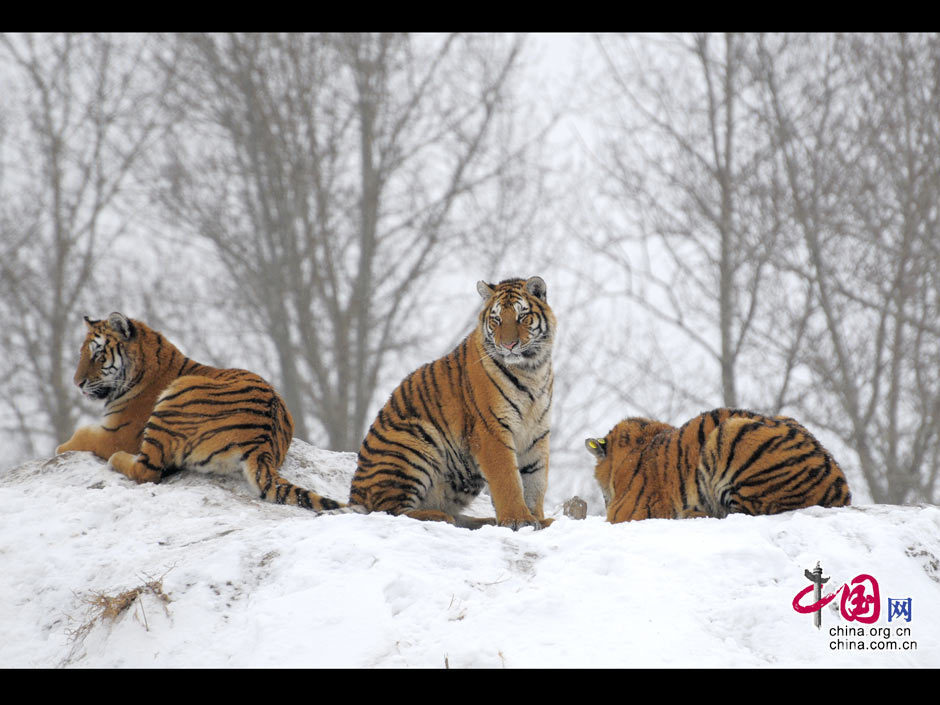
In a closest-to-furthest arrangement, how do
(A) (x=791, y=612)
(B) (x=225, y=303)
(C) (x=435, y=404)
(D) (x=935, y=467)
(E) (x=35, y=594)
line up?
1. (A) (x=791, y=612)
2. (E) (x=35, y=594)
3. (C) (x=435, y=404)
4. (D) (x=935, y=467)
5. (B) (x=225, y=303)

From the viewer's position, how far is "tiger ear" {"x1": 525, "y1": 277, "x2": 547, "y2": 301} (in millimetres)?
6652

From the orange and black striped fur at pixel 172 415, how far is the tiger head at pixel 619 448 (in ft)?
6.13

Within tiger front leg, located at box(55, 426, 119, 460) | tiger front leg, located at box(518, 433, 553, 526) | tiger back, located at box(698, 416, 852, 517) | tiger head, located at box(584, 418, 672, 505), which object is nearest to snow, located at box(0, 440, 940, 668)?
tiger back, located at box(698, 416, 852, 517)

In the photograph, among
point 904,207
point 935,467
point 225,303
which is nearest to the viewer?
point 935,467

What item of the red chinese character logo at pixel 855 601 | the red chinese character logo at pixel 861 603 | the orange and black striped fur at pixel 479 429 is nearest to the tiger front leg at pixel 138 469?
the orange and black striped fur at pixel 479 429

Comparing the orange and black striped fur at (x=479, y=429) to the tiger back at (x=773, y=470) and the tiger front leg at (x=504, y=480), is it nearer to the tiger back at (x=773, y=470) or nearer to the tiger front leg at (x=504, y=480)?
the tiger front leg at (x=504, y=480)

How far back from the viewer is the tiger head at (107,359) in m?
7.07

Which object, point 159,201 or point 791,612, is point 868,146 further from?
point 791,612

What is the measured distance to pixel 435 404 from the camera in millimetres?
6480

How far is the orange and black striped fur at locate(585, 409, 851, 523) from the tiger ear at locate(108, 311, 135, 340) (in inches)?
144

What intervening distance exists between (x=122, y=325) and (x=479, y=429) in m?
2.82

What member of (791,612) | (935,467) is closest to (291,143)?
(935,467)

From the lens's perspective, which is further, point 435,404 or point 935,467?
point 935,467

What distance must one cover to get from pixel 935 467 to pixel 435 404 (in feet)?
35.4
